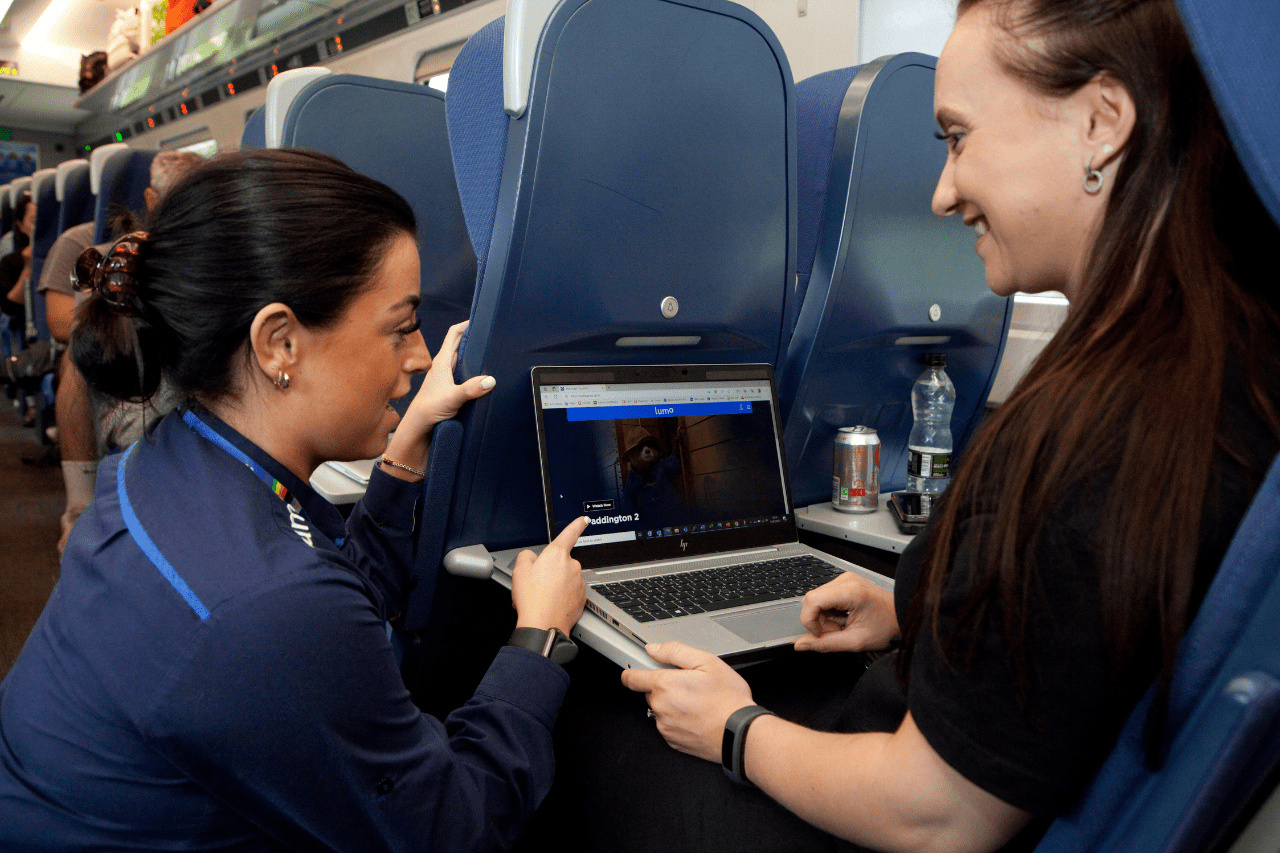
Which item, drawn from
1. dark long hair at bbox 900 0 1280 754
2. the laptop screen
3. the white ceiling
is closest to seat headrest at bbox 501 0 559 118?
the laptop screen

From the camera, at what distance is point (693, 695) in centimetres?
100

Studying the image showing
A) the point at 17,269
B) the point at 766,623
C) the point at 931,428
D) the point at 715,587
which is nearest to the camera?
the point at 766,623

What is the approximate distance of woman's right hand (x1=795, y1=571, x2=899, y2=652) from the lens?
46.0 inches

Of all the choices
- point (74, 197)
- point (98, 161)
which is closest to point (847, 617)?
point (98, 161)

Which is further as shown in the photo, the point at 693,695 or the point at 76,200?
the point at 76,200

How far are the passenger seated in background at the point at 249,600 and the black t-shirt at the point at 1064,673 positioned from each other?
55 centimetres

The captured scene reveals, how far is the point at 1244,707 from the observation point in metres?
0.53

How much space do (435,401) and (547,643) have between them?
474 millimetres

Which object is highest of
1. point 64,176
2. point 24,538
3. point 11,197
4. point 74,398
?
point 64,176

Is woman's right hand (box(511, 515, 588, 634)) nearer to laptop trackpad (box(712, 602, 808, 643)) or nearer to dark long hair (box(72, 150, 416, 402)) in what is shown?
laptop trackpad (box(712, 602, 808, 643))

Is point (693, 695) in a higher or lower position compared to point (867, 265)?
lower

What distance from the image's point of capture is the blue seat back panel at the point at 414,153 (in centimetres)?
205

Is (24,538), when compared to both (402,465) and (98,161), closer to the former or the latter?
(98,161)

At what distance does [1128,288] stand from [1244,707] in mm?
352
